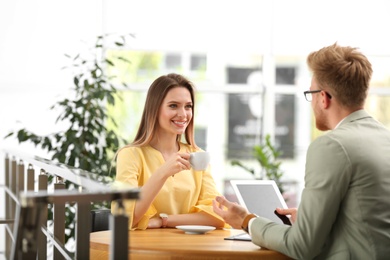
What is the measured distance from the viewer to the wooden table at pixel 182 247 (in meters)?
2.32

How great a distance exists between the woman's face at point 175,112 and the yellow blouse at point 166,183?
128 millimetres

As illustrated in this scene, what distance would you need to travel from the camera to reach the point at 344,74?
7.90ft

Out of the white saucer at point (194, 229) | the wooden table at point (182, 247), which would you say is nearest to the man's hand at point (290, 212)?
the wooden table at point (182, 247)

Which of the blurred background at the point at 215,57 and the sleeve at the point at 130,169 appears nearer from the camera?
the sleeve at the point at 130,169

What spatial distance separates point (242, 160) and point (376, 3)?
2.13 meters

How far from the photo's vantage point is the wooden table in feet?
7.62

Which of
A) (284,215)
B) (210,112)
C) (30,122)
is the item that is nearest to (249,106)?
(210,112)

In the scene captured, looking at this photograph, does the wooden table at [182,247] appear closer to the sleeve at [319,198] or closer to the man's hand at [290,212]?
the sleeve at [319,198]

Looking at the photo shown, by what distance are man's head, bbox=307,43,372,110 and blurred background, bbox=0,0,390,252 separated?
14.3 feet

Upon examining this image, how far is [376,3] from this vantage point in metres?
7.50

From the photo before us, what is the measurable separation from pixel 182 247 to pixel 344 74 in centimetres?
78

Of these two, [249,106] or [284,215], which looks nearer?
[284,215]

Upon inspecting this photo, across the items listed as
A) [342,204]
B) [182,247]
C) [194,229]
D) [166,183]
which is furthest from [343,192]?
[166,183]

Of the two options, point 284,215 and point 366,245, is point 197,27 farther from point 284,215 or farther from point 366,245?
point 366,245
